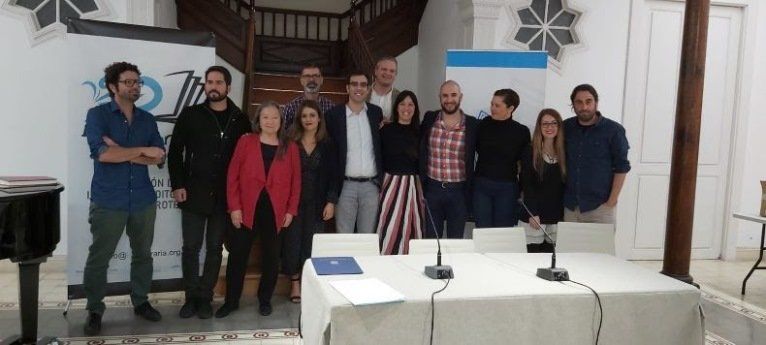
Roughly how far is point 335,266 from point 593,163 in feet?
7.03

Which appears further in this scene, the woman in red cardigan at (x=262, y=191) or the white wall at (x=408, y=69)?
the white wall at (x=408, y=69)

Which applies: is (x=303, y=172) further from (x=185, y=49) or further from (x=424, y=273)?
(x=424, y=273)

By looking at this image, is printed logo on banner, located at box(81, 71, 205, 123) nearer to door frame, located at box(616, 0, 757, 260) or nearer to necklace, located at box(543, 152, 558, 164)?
necklace, located at box(543, 152, 558, 164)

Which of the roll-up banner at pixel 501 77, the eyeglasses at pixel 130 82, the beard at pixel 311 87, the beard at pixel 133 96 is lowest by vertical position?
the beard at pixel 133 96

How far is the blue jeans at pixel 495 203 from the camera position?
355 centimetres

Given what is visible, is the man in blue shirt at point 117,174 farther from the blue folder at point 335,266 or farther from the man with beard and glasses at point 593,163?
the man with beard and glasses at point 593,163

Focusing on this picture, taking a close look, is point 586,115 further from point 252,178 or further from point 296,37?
point 296,37

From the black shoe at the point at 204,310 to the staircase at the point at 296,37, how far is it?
9.17 ft

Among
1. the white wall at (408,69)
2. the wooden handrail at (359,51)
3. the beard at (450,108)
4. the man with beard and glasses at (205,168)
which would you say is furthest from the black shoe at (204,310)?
the white wall at (408,69)

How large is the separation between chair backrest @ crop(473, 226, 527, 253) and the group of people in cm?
47

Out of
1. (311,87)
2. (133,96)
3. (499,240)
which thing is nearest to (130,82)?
(133,96)

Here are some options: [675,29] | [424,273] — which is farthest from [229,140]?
[675,29]

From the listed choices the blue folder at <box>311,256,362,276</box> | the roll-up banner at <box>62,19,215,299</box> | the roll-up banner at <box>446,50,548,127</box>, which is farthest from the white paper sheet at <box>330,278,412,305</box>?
the roll-up banner at <box>446,50,548,127</box>

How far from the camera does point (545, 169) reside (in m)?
3.54
